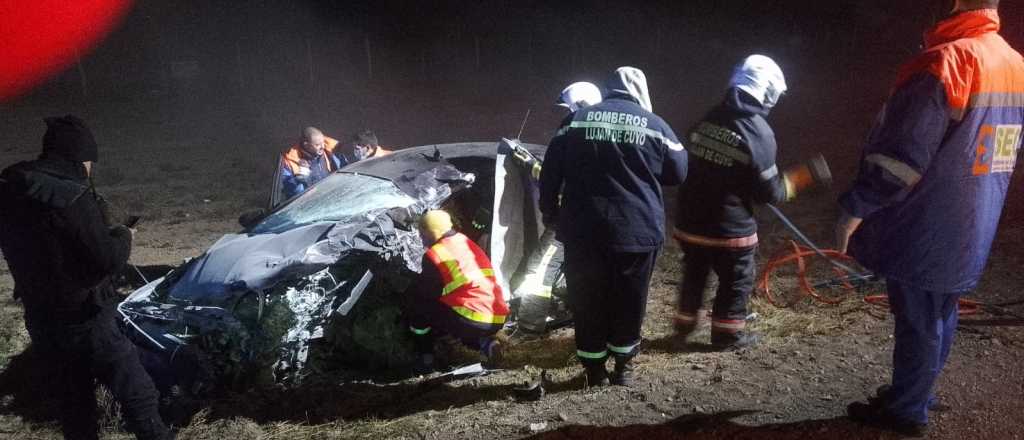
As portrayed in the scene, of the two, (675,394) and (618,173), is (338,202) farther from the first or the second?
(675,394)

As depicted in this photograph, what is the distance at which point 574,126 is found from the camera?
3334mm

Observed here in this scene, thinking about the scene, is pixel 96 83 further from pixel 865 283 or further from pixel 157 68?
pixel 865 283

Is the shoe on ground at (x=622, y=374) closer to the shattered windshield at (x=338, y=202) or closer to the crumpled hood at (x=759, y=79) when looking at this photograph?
the crumpled hood at (x=759, y=79)

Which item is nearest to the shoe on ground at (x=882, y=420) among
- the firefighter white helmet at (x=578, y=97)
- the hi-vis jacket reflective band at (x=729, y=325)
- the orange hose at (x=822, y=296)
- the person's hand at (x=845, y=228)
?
the person's hand at (x=845, y=228)

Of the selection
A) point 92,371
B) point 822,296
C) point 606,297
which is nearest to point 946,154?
point 606,297

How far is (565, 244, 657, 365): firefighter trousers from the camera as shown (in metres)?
3.33

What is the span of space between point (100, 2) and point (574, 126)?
72.1 feet

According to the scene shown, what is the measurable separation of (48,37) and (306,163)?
59.4ft

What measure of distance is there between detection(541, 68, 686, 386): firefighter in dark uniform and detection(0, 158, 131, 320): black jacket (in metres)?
2.10

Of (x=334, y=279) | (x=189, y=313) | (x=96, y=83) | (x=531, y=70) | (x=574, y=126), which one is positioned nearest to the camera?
(x=574, y=126)

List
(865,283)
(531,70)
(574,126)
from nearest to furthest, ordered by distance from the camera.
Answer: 1. (574,126)
2. (865,283)
3. (531,70)

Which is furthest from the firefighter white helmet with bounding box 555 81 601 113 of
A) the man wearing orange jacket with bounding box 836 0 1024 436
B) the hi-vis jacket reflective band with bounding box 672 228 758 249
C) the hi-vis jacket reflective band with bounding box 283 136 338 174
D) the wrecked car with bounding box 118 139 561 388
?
the hi-vis jacket reflective band with bounding box 283 136 338 174

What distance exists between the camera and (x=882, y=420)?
2861mm

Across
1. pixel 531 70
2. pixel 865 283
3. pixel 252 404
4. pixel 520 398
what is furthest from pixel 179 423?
pixel 531 70
